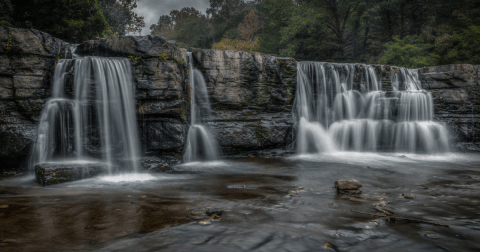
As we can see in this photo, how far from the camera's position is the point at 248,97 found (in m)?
10.8

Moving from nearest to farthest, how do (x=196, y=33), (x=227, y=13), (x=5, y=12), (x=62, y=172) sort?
(x=62, y=172) < (x=5, y=12) < (x=227, y=13) < (x=196, y=33)

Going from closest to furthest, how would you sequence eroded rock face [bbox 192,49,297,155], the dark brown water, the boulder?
the dark brown water < the boulder < eroded rock face [bbox 192,49,297,155]

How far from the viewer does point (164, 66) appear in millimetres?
8320

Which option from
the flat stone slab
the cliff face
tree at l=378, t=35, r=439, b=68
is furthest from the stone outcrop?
tree at l=378, t=35, r=439, b=68

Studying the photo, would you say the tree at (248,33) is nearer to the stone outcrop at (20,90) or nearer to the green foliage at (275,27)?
the green foliage at (275,27)

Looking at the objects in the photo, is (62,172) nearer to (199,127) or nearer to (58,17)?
(199,127)

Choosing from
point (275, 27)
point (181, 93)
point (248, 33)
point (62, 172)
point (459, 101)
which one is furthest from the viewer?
point (248, 33)

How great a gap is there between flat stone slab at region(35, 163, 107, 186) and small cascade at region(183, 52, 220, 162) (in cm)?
353

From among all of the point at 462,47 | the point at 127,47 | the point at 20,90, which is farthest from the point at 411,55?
the point at 20,90

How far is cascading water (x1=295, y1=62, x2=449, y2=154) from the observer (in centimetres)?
1148

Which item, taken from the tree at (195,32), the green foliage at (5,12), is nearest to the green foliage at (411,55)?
the green foliage at (5,12)

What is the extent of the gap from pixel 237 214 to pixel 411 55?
68.3ft

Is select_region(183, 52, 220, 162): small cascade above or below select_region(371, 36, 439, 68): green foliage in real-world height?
below

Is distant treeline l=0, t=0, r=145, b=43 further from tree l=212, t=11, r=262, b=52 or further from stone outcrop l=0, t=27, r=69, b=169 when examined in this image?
tree l=212, t=11, r=262, b=52
